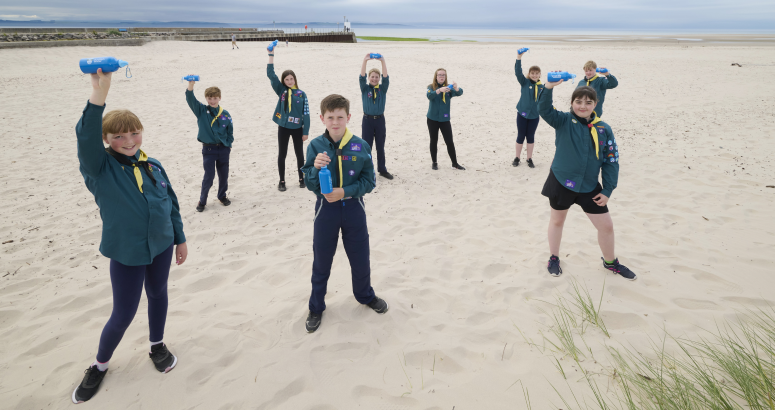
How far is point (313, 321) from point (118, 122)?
2.11m

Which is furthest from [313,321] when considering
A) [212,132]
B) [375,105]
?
[375,105]

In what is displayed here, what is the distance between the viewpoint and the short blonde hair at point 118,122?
2398 mm

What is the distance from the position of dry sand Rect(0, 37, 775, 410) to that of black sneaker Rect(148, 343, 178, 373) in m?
0.07

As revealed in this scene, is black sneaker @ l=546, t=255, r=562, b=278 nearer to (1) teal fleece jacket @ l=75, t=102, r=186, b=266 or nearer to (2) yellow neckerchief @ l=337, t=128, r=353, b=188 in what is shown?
(2) yellow neckerchief @ l=337, t=128, r=353, b=188

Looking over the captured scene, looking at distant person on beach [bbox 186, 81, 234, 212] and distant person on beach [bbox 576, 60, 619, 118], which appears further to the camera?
distant person on beach [bbox 576, 60, 619, 118]

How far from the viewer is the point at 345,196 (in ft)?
9.53

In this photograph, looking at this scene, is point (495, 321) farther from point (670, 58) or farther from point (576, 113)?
point (670, 58)

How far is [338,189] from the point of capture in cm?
286

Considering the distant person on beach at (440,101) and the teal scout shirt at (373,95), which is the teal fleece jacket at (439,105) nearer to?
the distant person on beach at (440,101)

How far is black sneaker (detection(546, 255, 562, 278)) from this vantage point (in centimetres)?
399

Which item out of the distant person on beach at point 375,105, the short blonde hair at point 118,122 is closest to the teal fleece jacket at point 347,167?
the short blonde hair at point 118,122

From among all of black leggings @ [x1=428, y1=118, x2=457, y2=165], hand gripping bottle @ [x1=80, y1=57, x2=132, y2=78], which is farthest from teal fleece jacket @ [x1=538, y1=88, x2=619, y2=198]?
black leggings @ [x1=428, y1=118, x2=457, y2=165]

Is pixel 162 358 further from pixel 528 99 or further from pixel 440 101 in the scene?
pixel 528 99

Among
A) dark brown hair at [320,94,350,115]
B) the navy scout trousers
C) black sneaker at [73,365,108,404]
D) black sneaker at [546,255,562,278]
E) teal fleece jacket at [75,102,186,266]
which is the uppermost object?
dark brown hair at [320,94,350,115]
